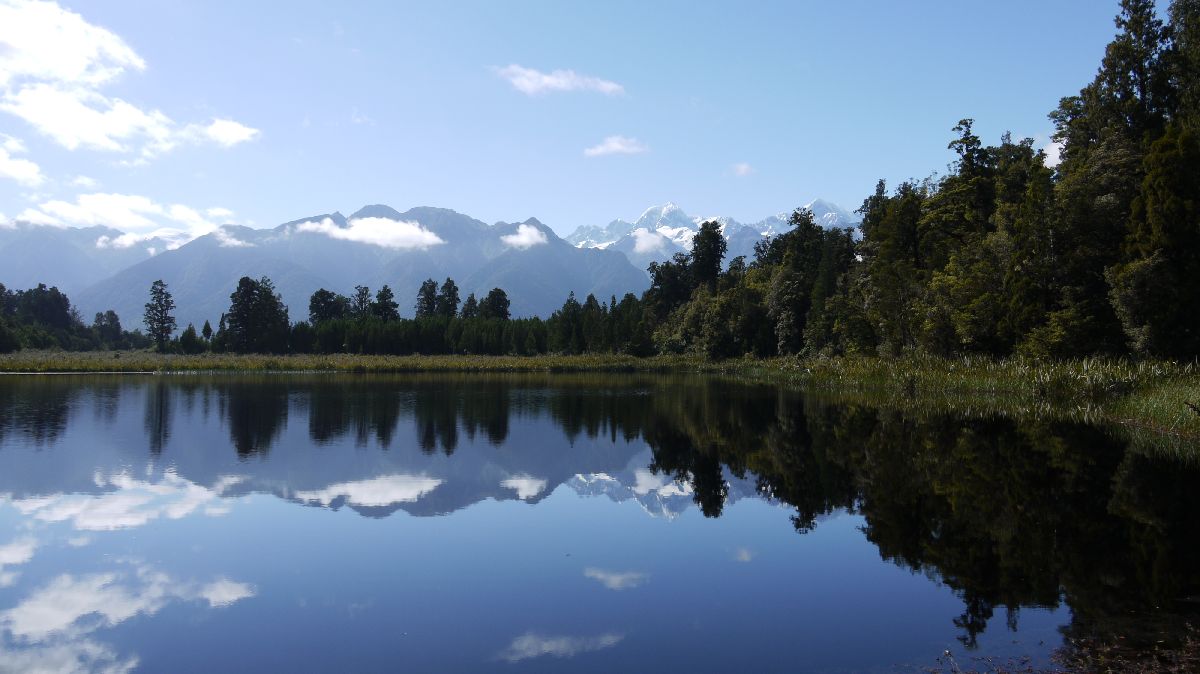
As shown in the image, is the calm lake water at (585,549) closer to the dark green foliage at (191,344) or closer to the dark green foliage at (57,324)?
the dark green foliage at (191,344)

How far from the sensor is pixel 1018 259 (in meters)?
43.4

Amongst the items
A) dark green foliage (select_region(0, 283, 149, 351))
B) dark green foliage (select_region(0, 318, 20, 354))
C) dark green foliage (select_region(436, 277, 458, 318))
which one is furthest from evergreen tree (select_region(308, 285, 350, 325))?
dark green foliage (select_region(0, 318, 20, 354))

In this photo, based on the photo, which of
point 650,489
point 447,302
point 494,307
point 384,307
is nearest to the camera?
point 650,489

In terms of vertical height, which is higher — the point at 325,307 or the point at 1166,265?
the point at 325,307

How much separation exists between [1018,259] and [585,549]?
1531 inches

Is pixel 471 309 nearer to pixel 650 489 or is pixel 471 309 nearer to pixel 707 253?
pixel 707 253

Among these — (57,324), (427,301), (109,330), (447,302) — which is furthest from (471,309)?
(57,324)

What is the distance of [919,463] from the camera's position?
20938 millimetres

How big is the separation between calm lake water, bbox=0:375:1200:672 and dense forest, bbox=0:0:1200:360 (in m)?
13.6

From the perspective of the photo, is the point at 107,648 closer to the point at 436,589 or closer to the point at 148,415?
the point at 436,589

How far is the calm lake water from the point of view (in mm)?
9109

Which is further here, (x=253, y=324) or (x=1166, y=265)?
(x=253, y=324)

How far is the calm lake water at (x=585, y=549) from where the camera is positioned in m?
9.11

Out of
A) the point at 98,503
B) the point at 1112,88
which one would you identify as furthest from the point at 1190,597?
the point at 1112,88
